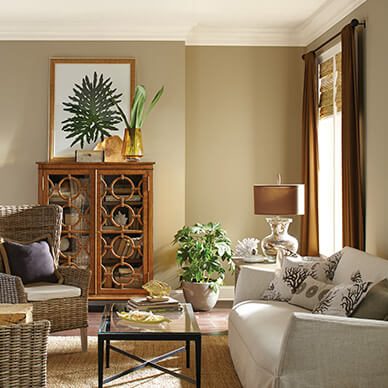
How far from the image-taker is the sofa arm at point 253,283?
445cm

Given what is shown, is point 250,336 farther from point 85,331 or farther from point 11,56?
point 11,56

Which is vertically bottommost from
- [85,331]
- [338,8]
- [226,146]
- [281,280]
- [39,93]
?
[85,331]

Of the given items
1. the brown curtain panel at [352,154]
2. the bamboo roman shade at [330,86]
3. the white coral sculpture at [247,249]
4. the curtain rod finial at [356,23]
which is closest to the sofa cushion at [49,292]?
the white coral sculpture at [247,249]

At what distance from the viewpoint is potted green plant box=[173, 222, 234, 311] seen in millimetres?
5949

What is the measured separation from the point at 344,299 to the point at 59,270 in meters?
2.33

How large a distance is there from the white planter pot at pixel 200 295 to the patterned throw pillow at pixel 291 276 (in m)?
1.64

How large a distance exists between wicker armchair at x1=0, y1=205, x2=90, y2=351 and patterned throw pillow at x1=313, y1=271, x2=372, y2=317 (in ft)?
6.08

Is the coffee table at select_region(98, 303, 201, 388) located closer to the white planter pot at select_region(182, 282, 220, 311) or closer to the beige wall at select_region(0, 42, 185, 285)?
the white planter pot at select_region(182, 282, 220, 311)

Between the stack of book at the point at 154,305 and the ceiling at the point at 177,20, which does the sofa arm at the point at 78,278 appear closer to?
the stack of book at the point at 154,305

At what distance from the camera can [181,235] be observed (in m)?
5.99

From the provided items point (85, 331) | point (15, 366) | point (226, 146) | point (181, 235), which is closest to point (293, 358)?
point (15, 366)

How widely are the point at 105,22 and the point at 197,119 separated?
1259 millimetres

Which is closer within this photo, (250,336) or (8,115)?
(250,336)

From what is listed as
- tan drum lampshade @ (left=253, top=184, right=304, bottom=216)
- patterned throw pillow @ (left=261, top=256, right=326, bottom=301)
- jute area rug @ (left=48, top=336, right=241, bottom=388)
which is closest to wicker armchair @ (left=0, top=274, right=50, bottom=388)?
jute area rug @ (left=48, top=336, right=241, bottom=388)
